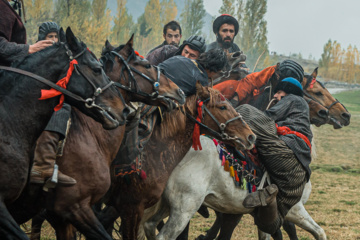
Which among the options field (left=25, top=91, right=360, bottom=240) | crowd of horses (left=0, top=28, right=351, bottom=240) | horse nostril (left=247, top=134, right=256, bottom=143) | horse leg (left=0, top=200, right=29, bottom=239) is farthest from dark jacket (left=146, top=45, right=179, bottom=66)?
horse leg (left=0, top=200, right=29, bottom=239)

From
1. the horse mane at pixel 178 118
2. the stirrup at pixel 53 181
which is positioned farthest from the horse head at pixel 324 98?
the stirrup at pixel 53 181

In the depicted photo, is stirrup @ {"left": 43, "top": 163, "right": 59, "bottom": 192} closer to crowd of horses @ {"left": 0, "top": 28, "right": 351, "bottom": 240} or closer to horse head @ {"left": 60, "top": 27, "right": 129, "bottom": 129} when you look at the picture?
crowd of horses @ {"left": 0, "top": 28, "right": 351, "bottom": 240}

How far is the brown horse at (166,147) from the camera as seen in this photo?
4695 millimetres

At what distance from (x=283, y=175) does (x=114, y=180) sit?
2223 millimetres

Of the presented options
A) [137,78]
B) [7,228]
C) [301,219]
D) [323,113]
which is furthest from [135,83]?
[323,113]

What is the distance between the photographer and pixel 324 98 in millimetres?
7395

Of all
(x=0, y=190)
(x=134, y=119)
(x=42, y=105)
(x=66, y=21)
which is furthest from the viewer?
(x=66, y=21)

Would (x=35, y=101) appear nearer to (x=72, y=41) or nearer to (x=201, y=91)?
(x=72, y=41)

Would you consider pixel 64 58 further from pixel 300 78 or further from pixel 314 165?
pixel 314 165

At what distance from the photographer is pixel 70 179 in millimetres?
3777

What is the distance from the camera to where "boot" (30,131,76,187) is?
3582 millimetres

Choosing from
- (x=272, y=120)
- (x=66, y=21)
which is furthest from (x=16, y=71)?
(x=66, y=21)

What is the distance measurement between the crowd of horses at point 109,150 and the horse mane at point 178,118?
11 mm

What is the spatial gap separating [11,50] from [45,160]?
919 mm
